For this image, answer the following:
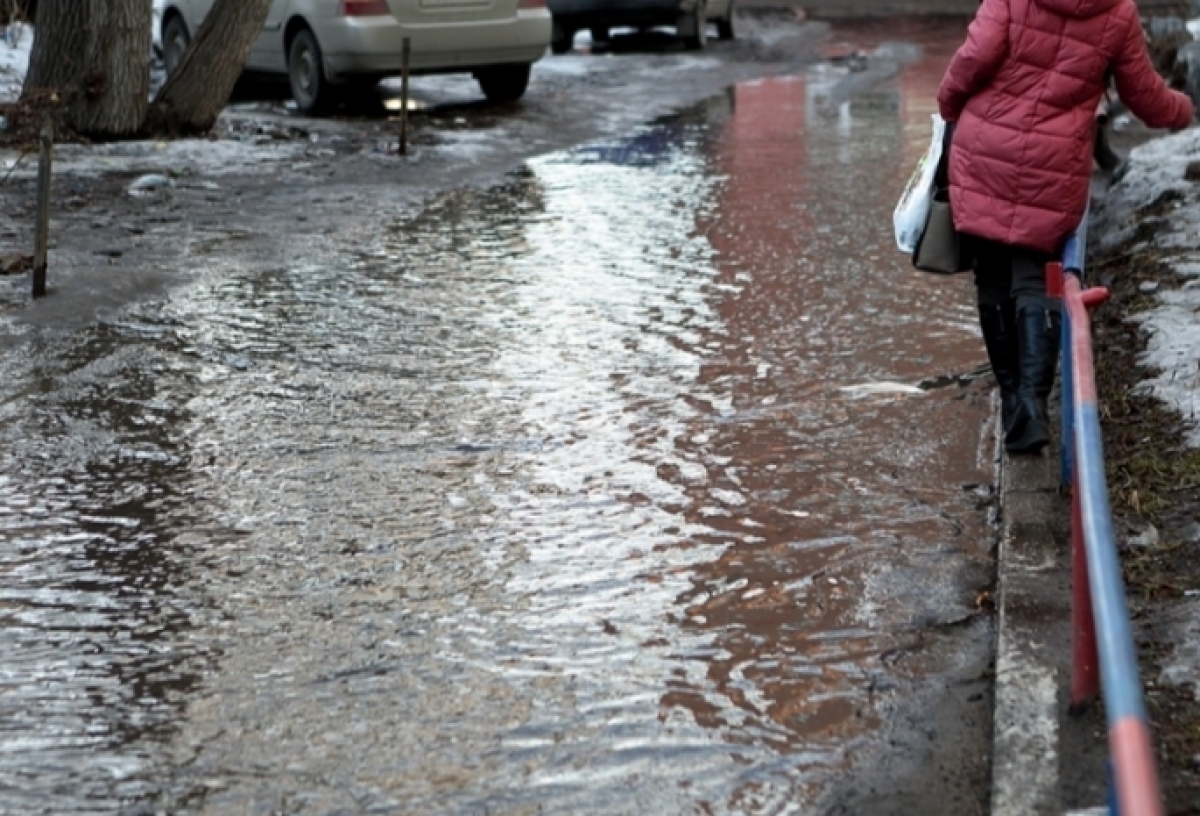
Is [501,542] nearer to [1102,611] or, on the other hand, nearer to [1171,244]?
[1102,611]

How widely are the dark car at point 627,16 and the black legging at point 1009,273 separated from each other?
17.5 metres

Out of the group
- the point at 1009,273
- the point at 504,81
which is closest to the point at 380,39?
the point at 504,81

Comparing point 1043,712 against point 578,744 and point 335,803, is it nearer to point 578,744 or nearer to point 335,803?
point 578,744

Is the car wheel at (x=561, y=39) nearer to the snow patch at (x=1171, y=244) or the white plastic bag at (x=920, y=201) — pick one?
the snow patch at (x=1171, y=244)

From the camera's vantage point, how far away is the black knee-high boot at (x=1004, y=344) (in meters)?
6.26

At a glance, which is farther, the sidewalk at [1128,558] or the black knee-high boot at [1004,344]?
the black knee-high boot at [1004,344]

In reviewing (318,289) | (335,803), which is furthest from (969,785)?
(318,289)

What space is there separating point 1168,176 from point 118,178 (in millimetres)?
6190

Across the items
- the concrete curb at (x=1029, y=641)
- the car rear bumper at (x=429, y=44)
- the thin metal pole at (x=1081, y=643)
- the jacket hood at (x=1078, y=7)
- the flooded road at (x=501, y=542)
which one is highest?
the jacket hood at (x=1078, y=7)

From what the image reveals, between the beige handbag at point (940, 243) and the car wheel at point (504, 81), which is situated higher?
the beige handbag at point (940, 243)

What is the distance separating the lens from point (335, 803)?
3867 mm

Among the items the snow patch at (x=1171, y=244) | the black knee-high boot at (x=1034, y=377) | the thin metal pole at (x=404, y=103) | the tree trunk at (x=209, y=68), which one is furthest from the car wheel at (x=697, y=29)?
the black knee-high boot at (x=1034, y=377)

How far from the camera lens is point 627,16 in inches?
930

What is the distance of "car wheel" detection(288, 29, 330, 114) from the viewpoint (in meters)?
16.0
